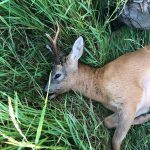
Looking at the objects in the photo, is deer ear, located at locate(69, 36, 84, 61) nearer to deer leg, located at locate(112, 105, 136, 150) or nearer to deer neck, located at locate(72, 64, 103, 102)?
deer neck, located at locate(72, 64, 103, 102)

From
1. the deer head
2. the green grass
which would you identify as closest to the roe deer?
the deer head

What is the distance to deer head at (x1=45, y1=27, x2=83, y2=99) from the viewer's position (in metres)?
Answer: 5.16

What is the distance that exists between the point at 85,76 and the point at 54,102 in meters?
0.56

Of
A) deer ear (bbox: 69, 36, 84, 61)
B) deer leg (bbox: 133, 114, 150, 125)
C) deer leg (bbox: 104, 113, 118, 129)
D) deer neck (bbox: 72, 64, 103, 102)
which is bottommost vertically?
deer leg (bbox: 133, 114, 150, 125)

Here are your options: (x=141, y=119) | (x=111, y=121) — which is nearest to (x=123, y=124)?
(x=111, y=121)

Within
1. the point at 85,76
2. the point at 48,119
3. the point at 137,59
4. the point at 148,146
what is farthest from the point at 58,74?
the point at 148,146

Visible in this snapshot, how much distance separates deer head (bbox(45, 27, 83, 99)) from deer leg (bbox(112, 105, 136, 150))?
2.71 feet

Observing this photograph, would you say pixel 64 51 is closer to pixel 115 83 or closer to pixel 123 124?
pixel 115 83

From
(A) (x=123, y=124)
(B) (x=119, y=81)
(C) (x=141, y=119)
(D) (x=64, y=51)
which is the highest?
(D) (x=64, y=51)

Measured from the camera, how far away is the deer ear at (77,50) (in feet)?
16.4

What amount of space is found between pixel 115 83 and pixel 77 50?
2.17ft

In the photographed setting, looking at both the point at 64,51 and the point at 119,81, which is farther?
the point at 64,51

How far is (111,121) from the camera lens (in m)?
5.14

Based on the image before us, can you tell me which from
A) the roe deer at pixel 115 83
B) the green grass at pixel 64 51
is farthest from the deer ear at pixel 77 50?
the green grass at pixel 64 51
